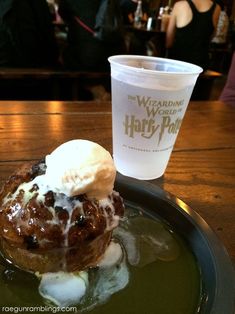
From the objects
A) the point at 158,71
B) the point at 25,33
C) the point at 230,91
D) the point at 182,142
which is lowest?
the point at 230,91

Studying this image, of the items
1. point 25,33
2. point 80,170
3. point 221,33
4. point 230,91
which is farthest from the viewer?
point 221,33

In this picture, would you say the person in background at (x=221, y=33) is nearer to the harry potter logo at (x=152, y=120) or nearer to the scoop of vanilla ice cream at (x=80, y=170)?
the harry potter logo at (x=152, y=120)

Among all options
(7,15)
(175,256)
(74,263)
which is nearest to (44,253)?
(74,263)

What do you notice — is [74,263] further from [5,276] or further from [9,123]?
[9,123]

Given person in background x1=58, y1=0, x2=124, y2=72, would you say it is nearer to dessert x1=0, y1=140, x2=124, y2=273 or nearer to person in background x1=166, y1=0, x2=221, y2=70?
person in background x1=166, y1=0, x2=221, y2=70

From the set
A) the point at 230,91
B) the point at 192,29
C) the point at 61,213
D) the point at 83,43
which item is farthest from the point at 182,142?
the point at 192,29

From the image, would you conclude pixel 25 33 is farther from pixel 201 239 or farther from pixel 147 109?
pixel 201 239

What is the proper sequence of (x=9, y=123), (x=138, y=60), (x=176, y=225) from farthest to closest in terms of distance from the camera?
(x=9, y=123), (x=138, y=60), (x=176, y=225)

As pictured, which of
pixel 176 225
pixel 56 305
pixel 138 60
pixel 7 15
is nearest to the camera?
pixel 56 305
